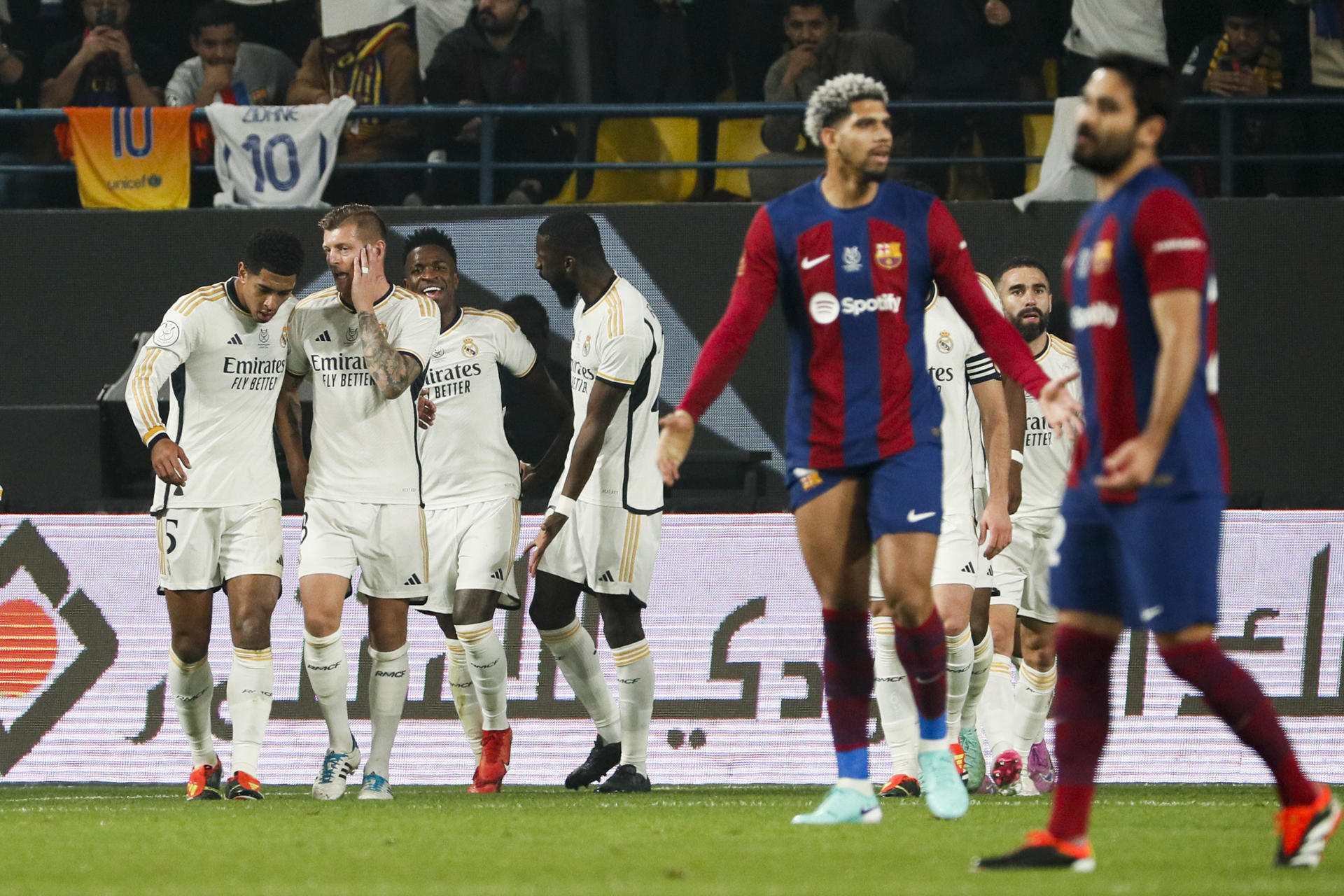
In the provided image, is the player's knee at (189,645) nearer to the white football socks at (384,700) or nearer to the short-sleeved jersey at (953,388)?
the white football socks at (384,700)

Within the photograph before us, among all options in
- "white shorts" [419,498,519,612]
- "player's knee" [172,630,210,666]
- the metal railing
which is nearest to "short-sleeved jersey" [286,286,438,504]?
"white shorts" [419,498,519,612]

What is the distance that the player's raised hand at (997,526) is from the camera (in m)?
6.91

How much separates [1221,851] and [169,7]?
39.3 feet

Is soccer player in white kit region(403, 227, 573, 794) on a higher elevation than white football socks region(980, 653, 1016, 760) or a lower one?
higher

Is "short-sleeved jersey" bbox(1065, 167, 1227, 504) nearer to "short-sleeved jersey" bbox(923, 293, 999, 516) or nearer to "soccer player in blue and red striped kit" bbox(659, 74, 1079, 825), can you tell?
"soccer player in blue and red striped kit" bbox(659, 74, 1079, 825)

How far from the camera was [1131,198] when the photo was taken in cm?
465

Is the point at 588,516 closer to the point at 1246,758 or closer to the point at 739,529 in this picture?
the point at 739,529

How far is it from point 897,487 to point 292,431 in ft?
12.0

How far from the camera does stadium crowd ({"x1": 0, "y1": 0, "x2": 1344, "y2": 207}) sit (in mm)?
12359

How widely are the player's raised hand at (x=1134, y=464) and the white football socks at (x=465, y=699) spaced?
5045 mm

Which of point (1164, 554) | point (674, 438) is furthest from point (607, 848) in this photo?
point (1164, 554)

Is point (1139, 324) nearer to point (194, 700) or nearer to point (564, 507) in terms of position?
point (564, 507)

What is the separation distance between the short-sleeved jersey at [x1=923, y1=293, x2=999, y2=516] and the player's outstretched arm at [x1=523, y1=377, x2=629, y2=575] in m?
1.47

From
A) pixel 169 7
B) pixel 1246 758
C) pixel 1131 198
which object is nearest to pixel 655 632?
pixel 1246 758
